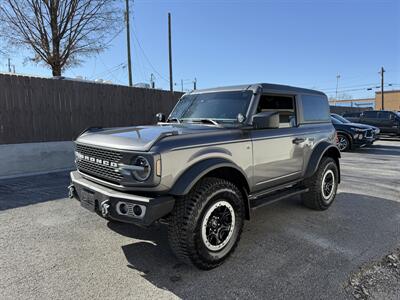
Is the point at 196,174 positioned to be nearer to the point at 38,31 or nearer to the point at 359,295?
the point at 359,295

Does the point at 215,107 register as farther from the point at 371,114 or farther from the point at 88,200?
the point at 371,114

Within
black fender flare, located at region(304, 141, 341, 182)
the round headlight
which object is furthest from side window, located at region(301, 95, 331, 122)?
the round headlight

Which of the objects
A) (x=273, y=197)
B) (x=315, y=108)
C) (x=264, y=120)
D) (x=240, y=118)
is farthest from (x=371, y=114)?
(x=240, y=118)

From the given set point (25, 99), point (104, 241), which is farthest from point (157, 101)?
point (104, 241)

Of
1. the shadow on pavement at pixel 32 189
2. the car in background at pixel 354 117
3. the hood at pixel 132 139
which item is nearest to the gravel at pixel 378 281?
the hood at pixel 132 139

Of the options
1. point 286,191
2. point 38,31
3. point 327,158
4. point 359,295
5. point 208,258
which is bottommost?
point 359,295

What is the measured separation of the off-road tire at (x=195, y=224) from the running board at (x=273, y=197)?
74cm

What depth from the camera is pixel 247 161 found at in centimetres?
340

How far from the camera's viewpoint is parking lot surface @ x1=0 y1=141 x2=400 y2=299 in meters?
2.59

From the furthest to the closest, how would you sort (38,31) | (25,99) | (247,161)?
(38,31), (25,99), (247,161)

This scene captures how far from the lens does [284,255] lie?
127 inches

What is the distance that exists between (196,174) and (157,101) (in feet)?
29.2

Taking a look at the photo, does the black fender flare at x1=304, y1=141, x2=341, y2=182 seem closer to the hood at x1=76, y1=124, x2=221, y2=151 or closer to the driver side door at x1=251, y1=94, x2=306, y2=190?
the driver side door at x1=251, y1=94, x2=306, y2=190

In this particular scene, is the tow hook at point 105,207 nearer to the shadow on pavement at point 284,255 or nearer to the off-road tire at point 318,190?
the shadow on pavement at point 284,255
